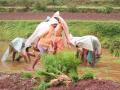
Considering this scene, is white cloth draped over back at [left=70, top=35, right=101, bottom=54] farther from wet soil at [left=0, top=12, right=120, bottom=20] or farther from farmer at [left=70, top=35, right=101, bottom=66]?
wet soil at [left=0, top=12, right=120, bottom=20]

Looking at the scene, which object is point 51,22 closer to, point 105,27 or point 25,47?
point 25,47

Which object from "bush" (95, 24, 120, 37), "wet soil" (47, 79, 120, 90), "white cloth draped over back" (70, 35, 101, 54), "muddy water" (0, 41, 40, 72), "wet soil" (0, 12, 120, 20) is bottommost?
"wet soil" (0, 12, 120, 20)

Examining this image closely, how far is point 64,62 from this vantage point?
11023 mm

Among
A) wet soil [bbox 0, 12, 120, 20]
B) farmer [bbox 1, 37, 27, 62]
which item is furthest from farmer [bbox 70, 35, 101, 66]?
wet soil [bbox 0, 12, 120, 20]

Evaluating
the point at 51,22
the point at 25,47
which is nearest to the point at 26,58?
the point at 25,47

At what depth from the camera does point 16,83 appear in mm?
11602

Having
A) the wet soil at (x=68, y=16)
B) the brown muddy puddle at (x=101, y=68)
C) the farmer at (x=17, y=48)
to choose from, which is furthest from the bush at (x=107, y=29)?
the farmer at (x=17, y=48)

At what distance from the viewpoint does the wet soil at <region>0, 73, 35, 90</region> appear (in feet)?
36.8

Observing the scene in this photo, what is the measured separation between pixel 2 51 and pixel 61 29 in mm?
4820

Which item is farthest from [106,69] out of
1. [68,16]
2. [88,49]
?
[68,16]

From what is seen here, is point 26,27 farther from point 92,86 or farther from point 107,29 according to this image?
point 92,86

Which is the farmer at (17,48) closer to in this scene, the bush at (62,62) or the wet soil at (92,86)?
the bush at (62,62)

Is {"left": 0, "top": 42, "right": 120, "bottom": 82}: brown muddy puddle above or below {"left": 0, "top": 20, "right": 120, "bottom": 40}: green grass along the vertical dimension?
above

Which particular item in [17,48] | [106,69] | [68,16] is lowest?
[68,16]
